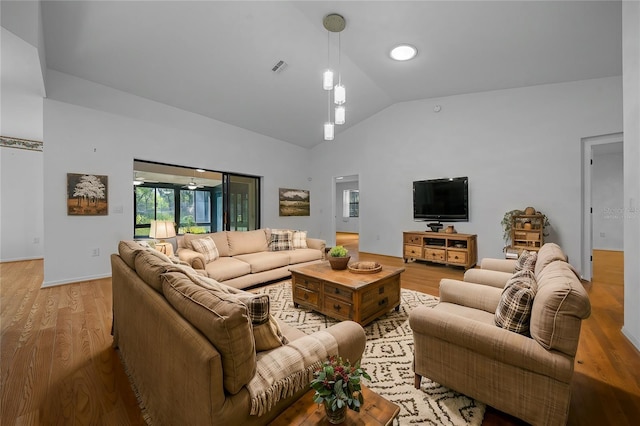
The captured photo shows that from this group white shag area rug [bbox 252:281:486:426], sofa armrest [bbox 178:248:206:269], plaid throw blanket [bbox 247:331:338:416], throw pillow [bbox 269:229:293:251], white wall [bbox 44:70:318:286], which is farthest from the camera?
throw pillow [bbox 269:229:293:251]

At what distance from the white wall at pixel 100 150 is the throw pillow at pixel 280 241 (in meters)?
2.30

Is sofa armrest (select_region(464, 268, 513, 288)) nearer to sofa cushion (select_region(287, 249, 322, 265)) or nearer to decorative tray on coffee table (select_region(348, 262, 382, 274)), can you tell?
decorative tray on coffee table (select_region(348, 262, 382, 274))

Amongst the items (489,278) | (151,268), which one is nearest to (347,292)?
(489,278)

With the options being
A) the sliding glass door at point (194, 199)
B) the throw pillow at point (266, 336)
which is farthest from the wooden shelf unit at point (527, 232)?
the sliding glass door at point (194, 199)

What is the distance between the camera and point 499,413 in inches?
62.4

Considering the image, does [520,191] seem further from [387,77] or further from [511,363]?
[511,363]

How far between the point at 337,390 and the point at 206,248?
3308 mm

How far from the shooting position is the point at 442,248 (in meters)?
5.13

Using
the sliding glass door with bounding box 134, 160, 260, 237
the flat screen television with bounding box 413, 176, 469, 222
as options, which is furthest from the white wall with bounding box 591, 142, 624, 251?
the sliding glass door with bounding box 134, 160, 260, 237

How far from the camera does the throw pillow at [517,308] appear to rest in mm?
1431

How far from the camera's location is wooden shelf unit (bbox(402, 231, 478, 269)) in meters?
4.91

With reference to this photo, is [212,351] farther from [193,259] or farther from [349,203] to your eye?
[349,203]

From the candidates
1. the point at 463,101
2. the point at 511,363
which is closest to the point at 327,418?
the point at 511,363

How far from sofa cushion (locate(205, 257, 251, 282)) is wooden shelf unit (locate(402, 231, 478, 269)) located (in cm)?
337
